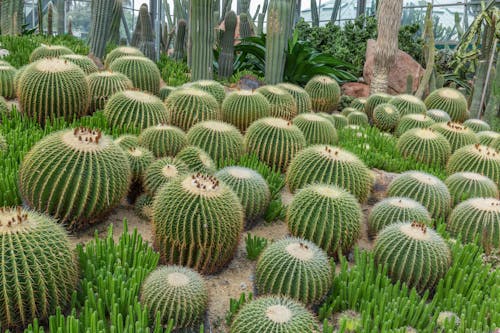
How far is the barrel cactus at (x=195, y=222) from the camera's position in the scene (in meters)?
2.95

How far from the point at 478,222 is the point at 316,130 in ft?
6.47

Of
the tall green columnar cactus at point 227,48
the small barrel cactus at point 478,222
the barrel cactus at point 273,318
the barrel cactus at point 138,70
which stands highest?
the tall green columnar cactus at point 227,48

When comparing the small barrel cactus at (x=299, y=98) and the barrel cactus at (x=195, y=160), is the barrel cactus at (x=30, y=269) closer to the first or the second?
the barrel cactus at (x=195, y=160)

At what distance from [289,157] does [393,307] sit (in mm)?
2192

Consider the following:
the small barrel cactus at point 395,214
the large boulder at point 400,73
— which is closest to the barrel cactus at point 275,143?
the small barrel cactus at point 395,214

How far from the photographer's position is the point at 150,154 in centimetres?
387

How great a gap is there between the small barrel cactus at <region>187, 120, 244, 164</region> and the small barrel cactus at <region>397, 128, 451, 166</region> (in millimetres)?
2123

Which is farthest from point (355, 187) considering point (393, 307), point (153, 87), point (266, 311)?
point (153, 87)

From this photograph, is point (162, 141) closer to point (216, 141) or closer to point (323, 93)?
point (216, 141)

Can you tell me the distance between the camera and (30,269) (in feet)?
7.26

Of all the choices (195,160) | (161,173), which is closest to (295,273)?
(161,173)

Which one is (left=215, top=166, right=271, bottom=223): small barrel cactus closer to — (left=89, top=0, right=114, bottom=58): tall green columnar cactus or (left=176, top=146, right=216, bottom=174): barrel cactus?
(left=176, top=146, right=216, bottom=174): barrel cactus

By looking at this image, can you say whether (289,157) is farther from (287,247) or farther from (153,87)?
(153,87)

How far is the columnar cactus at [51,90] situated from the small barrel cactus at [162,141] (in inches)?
35.4
